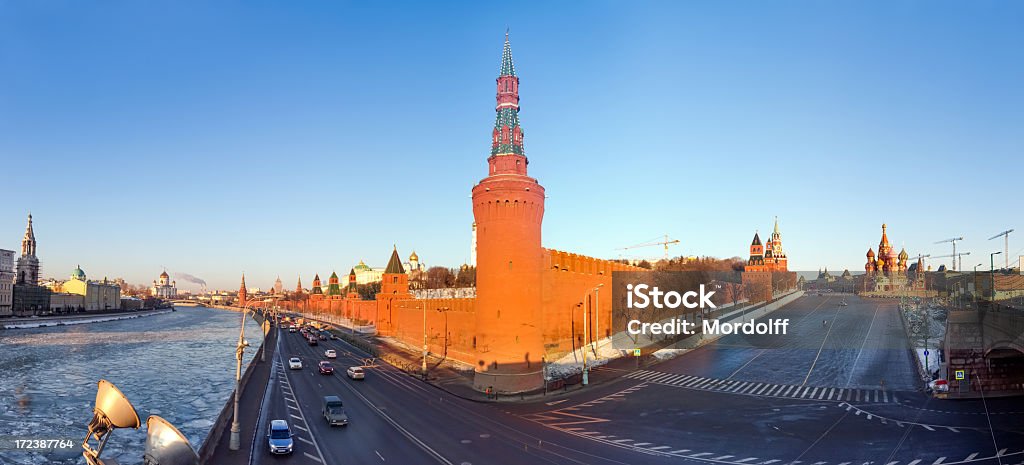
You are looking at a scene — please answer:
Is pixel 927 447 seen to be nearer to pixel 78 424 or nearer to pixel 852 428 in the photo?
pixel 852 428

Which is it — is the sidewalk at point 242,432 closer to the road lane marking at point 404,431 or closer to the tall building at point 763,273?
the road lane marking at point 404,431

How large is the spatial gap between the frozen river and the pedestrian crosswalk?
35.3 m

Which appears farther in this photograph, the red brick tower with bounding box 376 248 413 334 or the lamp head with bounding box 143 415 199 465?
the red brick tower with bounding box 376 248 413 334

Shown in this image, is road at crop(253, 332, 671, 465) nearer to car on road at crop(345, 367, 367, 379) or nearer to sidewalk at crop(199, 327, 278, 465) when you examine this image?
sidewalk at crop(199, 327, 278, 465)

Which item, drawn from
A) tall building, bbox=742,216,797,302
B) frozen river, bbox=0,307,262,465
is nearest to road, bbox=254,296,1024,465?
frozen river, bbox=0,307,262,465

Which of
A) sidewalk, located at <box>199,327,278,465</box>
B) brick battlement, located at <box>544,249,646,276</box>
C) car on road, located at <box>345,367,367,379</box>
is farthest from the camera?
brick battlement, located at <box>544,249,646,276</box>

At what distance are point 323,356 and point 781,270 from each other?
545ft

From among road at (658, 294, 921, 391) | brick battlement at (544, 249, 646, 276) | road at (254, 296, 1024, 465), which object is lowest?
road at (658, 294, 921, 391)

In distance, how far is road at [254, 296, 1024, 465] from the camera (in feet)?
88.4

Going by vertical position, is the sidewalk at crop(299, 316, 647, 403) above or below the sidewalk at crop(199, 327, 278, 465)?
below

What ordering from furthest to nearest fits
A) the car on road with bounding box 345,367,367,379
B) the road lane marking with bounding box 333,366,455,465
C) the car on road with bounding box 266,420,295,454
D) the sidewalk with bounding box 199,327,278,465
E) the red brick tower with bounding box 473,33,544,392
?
the car on road with bounding box 345,367,367,379, the red brick tower with bounding box 473,33,544,392, the road lane marking with bounding box 333,366,455,465, the car on road with bounding box 266,420,295,454, the sidewalk with bounding box 199,327,278,465

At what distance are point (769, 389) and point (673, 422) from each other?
17.1 m

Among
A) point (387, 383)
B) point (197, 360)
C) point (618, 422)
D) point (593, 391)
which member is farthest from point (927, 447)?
point (197, 360)

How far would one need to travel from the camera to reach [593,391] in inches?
1756
